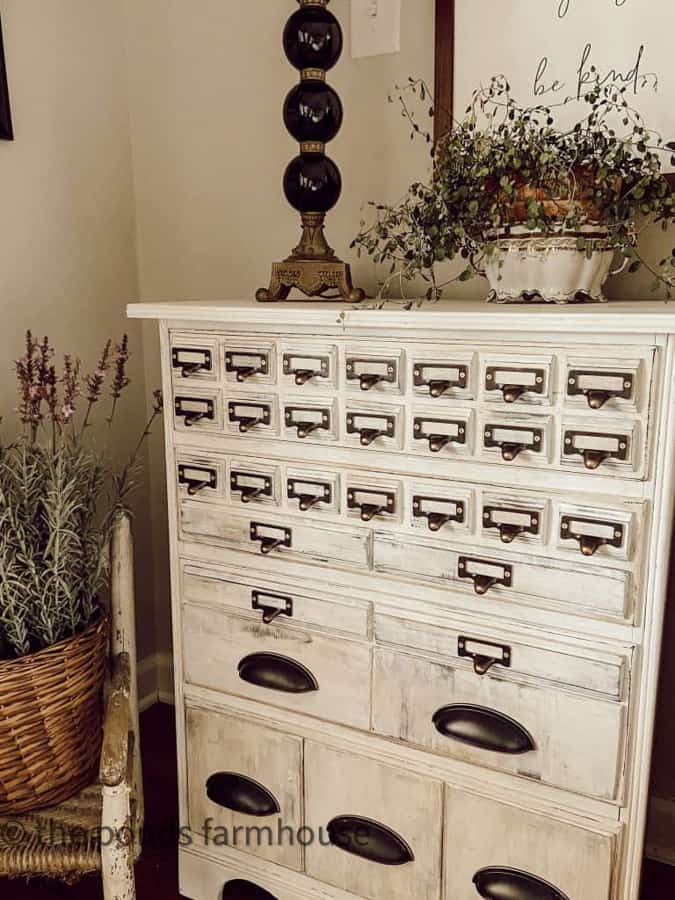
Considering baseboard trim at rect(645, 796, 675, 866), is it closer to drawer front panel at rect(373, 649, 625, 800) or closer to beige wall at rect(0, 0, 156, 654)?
drawer front panel at rect(373, 649, 625, 800)

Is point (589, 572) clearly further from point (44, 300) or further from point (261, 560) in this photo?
point (44, 300)

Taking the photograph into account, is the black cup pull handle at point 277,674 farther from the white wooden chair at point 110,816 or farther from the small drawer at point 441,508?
the small drawer at point 441,508

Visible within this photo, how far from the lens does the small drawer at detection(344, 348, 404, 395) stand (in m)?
1.34

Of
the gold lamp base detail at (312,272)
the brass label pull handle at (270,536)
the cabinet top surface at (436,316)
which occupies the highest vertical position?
the gold lamp base detail at (312,272)

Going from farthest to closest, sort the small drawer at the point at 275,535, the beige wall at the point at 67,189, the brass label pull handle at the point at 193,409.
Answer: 1. the beige wall at the point at 67,189
2. the brass label pull handle at the point at 193,409
3. the small drawer at the point at 275,535

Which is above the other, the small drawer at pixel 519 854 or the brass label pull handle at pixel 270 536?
the brass label pull handle at pixel 270 536

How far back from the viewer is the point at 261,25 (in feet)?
6.35

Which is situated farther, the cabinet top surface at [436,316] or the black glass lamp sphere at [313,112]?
the black glass lamp sphere at [313,112]

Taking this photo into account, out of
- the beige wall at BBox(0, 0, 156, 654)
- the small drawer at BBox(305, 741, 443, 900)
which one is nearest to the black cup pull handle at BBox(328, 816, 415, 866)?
the small drawer at BBox(305, 741, 443, 900)

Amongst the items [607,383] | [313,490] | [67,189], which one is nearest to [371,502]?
[313,490]

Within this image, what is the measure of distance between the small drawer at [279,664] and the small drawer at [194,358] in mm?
424

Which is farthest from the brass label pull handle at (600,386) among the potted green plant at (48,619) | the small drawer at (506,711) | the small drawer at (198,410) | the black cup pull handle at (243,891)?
the black cup pull handle at (243,891)

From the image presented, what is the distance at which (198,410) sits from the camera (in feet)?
5.11

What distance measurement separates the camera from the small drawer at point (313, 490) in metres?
1.44
